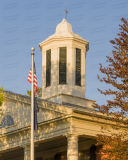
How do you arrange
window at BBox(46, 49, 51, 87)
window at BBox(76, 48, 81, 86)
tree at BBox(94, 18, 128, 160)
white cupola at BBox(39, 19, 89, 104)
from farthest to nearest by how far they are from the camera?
window at BBox(46, 49, 51, 87) < window at BBox(76, 48, 81, 86) < white cupola at BBox(39, 19, 89, 104) < tree at BBox(94, 18, 128, 160)

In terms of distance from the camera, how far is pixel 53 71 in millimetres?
26422

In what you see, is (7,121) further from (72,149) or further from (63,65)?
(72,149)

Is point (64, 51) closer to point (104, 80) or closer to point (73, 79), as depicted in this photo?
point (73, 79)

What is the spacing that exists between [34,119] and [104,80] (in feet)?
13.2

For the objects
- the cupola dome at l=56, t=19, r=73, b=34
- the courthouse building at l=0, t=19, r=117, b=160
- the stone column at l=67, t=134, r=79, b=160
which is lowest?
the stone column at l=67, t=134, r=79, b=160

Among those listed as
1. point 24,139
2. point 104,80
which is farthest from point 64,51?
point 104,80

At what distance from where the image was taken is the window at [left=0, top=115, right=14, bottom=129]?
23884mm

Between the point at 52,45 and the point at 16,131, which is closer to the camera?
the point at 16,131

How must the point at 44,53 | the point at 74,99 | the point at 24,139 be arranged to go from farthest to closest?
the point at 44,53
the point at 74,99
the point at 24,139

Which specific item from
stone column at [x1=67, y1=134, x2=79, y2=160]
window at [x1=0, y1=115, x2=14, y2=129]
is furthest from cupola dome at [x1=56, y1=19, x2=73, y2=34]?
stone column at [x1=67, y1=134, x2=79, y2=160]

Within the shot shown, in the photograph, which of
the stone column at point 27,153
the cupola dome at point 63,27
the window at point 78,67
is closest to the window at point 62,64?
the window at point 78,67

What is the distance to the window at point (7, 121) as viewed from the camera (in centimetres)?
2388

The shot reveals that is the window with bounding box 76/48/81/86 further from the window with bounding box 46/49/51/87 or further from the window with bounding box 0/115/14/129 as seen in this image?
the window with bounding box 0/115/14/129

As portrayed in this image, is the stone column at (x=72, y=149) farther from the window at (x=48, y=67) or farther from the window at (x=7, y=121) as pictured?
the window at (x=48, y=67)
